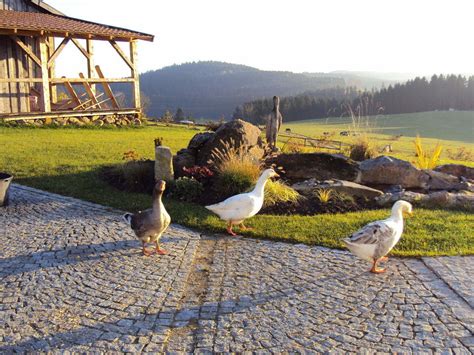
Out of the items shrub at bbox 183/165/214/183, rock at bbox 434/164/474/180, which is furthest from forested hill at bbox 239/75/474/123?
shrub at bbox 183/165/214/183

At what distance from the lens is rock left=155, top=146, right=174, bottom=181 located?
8.90 metres

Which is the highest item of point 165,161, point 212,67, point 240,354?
point 212,67

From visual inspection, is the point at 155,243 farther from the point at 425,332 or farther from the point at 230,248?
the point at 425,332

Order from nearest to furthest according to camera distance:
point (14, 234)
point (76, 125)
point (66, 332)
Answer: point (66, 332) < point (14, 234) < point (76, 125)

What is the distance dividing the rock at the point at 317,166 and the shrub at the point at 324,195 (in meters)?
1.29

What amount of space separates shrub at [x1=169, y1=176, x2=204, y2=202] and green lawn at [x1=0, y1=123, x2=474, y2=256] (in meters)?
0.36

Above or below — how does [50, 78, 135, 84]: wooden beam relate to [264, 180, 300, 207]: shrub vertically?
above

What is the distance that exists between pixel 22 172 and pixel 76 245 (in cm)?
544

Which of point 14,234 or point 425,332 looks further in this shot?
point 14,234

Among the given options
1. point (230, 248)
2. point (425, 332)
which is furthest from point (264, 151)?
point (425, 332)

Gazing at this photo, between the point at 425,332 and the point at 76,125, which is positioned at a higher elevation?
the point at 76,125

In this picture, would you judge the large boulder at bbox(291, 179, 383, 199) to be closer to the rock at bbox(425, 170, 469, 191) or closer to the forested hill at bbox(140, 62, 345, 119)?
the rock at bbox(425, 170, 469, 191)

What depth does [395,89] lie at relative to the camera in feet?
243

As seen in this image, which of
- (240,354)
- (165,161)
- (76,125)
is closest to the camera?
(240,354)
